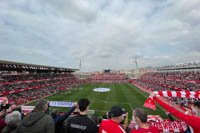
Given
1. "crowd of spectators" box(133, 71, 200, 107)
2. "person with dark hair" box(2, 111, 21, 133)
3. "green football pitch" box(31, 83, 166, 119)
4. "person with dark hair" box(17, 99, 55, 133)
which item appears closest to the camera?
"person with dark hair" box(17, 99, 55, 133)

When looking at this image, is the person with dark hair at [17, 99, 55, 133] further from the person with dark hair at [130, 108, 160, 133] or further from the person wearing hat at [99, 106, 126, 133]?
the person with dark hair at [130, 108, 160, 133]

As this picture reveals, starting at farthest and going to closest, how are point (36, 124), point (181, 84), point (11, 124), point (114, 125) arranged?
point (181, 84) < point (11, 124) < point (114, 125) < point (36, 124)

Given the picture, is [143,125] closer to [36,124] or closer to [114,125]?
[114,125]

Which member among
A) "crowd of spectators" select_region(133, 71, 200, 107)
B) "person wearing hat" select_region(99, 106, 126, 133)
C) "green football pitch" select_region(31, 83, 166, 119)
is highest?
"person wearing hat" select_region(99, 106, 126, 133)

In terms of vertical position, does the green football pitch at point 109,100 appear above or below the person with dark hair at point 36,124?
below

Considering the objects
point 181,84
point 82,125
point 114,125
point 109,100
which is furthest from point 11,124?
point 181,84

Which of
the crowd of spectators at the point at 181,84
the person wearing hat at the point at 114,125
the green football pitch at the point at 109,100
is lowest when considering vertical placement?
the green football pitch at the point at 109,100

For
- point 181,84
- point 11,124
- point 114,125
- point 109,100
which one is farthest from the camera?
point 181,84

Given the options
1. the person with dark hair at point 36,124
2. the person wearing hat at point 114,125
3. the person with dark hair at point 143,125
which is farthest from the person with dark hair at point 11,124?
the person with dark hair at point 143,125

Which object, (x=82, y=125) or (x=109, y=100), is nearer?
(x=82, y=125)

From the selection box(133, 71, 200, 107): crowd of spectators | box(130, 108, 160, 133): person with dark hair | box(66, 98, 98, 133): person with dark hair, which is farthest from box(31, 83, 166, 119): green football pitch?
box(130, 108, 160, 133): person with dark hair

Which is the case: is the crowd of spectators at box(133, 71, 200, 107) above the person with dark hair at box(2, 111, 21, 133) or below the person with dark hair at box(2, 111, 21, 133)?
below

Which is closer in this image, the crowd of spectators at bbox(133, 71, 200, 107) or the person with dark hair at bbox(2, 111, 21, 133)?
the person with dark hair at bbox(2, 111, 21, 133)

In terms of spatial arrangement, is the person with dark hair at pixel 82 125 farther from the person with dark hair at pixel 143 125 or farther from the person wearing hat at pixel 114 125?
the person with dark hair at pixel 143 125
